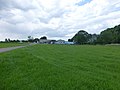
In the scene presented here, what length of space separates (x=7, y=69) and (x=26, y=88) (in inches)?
164

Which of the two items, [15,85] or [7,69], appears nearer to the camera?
[15,85]

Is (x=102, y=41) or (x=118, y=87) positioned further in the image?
(x=102, y=41)

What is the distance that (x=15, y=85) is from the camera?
7.75 metres

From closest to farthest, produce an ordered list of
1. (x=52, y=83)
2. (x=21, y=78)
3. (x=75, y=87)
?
(x=75, y=87) < (x=52, y=83) < (x=21, y=78)

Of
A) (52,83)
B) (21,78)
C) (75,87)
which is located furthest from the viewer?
(21,78)

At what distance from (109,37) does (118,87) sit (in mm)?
107279

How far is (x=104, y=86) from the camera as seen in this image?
283 inches

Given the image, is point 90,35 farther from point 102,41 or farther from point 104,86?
point 104,86

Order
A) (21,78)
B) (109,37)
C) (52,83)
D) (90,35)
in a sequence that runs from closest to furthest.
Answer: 1. (52,83)
2. (21,78)
3. (109,37)
4. (90,35)

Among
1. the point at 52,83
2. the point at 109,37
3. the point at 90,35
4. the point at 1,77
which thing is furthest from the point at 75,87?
the point at 90,35

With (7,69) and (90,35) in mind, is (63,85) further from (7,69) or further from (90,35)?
(90,35)

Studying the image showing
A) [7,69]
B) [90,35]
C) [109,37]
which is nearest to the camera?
[7,69]

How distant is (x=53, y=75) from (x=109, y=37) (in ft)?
349

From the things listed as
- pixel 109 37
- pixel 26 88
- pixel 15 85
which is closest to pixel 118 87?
pixel 26 88
